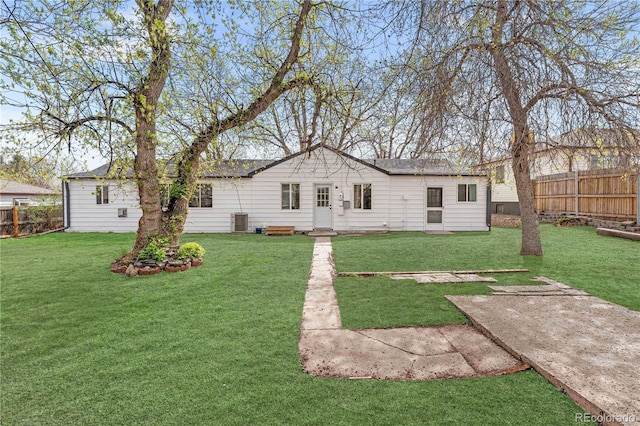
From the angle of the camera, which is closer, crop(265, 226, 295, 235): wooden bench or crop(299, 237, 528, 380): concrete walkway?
crop(299, 237, 528, 380): concrete walkway

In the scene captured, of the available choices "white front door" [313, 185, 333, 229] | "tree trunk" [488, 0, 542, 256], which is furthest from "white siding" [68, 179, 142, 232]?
"tree trunk" [488, 0, 542, 256]

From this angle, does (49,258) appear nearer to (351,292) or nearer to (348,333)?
(351,292)

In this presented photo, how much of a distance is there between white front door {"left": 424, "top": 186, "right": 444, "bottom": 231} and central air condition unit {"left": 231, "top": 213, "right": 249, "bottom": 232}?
762cm

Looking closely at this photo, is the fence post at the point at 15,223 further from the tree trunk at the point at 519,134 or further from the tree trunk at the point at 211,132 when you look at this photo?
the tree trunk at the point at 519,134

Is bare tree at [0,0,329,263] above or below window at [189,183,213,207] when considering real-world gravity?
above

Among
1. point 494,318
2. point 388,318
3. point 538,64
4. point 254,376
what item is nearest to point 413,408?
point 254,376

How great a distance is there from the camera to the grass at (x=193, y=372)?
6.82 ft

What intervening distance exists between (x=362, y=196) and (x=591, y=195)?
32.3 ft

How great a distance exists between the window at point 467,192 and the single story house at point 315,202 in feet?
0.14

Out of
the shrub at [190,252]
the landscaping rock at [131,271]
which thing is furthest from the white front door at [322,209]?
the landscaping rock at [131,271]

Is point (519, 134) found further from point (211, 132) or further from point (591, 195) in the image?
point (591, 195)

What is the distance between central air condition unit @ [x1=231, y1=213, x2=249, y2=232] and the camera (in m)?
13.3

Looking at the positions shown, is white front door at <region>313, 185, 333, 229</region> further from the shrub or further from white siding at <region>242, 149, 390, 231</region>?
the shrub

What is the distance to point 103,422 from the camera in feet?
6.70
